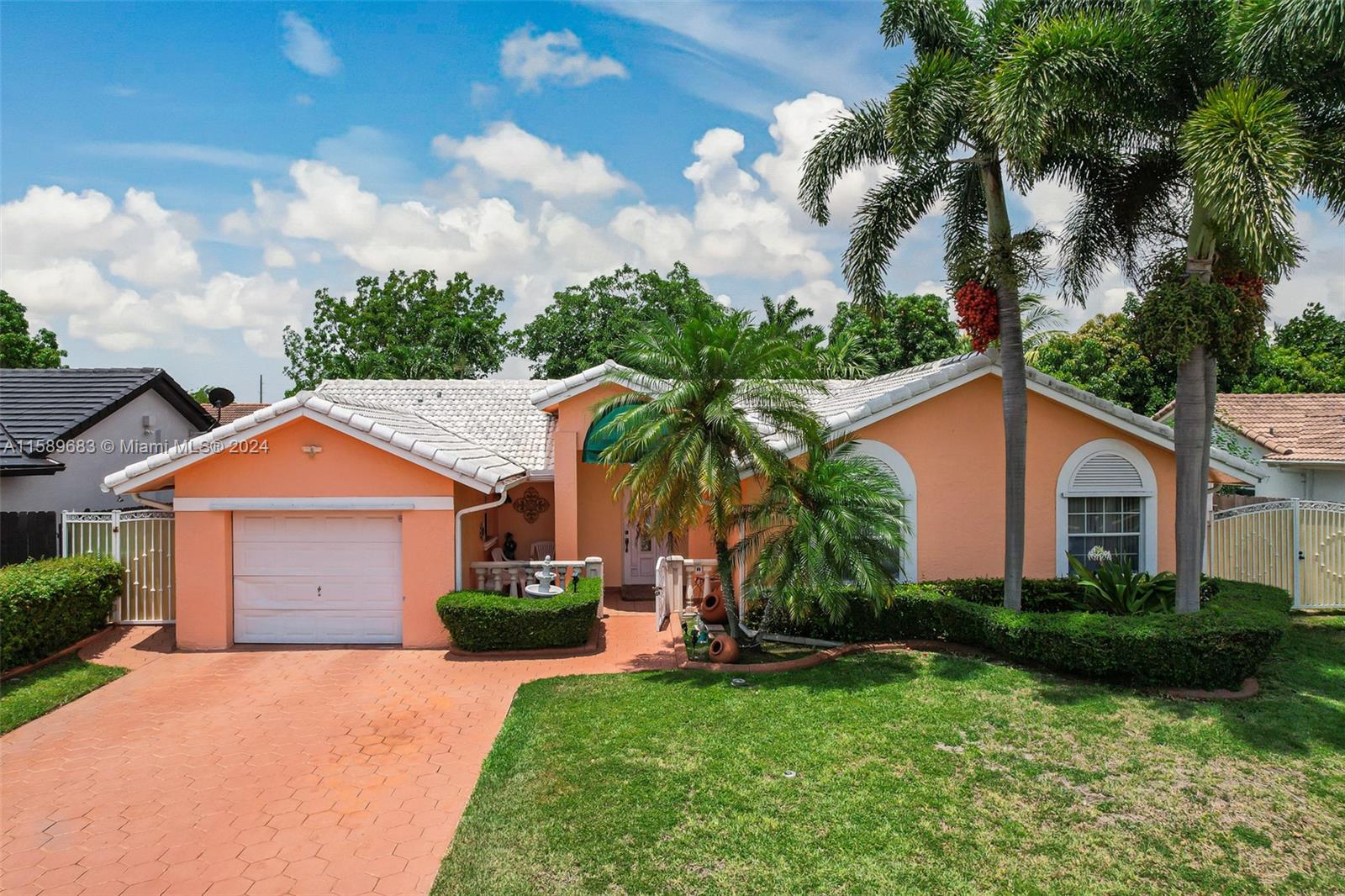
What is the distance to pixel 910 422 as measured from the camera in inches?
550

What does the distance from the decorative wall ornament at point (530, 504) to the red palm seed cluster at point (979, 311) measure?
473 inches

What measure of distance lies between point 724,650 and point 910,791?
4.87 metres

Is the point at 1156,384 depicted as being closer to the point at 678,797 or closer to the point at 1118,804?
the point at 1118,804

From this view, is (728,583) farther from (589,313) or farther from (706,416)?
(589,313)

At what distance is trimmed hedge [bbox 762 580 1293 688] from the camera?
1005 centimetres

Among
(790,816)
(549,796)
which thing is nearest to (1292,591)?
(790,816)

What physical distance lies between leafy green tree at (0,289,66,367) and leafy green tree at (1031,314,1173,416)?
4924 centimetres

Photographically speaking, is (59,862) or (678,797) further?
(678,797)

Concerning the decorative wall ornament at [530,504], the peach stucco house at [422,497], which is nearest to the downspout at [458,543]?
the peach stucco house at [422,497]

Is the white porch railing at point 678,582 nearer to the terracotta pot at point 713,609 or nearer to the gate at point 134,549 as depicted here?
the terracotta pot at point 713,609

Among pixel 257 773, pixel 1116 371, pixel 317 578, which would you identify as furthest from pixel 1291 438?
pixel 257 773

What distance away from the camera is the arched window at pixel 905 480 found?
13.9 m

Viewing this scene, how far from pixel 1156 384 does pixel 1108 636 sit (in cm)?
2672

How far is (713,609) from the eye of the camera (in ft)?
46.1
